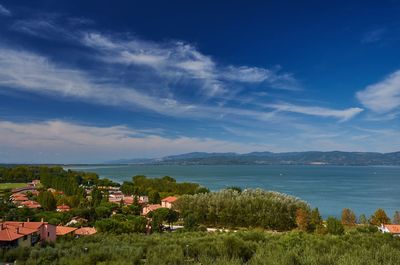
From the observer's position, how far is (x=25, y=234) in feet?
68.4

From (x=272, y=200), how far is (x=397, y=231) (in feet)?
34.8

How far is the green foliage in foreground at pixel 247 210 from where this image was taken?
111 feet

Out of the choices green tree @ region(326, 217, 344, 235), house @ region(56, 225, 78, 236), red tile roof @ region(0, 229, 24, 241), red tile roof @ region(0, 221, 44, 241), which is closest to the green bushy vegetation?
house @ region(56, 225, 78, 236)

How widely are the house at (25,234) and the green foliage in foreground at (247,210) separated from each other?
46.1ft

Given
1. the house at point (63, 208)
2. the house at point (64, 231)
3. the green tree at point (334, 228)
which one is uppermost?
the house at point (64, 231)

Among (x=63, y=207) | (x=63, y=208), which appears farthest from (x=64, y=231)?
(x=63, y=207)

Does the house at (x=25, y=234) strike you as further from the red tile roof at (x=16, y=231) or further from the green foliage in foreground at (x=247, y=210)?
the green foliage in foreground at (x=247, y=210)

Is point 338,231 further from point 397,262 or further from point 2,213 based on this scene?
point 2,213

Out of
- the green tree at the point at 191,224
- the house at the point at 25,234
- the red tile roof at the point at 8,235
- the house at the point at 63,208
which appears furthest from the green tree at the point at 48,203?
the red tile roof at the point at 8,235

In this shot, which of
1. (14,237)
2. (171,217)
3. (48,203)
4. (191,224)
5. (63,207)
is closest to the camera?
(14,237)

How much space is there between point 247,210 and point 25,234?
19.8 m

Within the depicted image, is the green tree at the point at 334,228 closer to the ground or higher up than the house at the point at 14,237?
closer to the ground

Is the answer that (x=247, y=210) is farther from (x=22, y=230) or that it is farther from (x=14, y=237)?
A: (x=14, y=237)

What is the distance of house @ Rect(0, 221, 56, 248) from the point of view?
64.3ft
